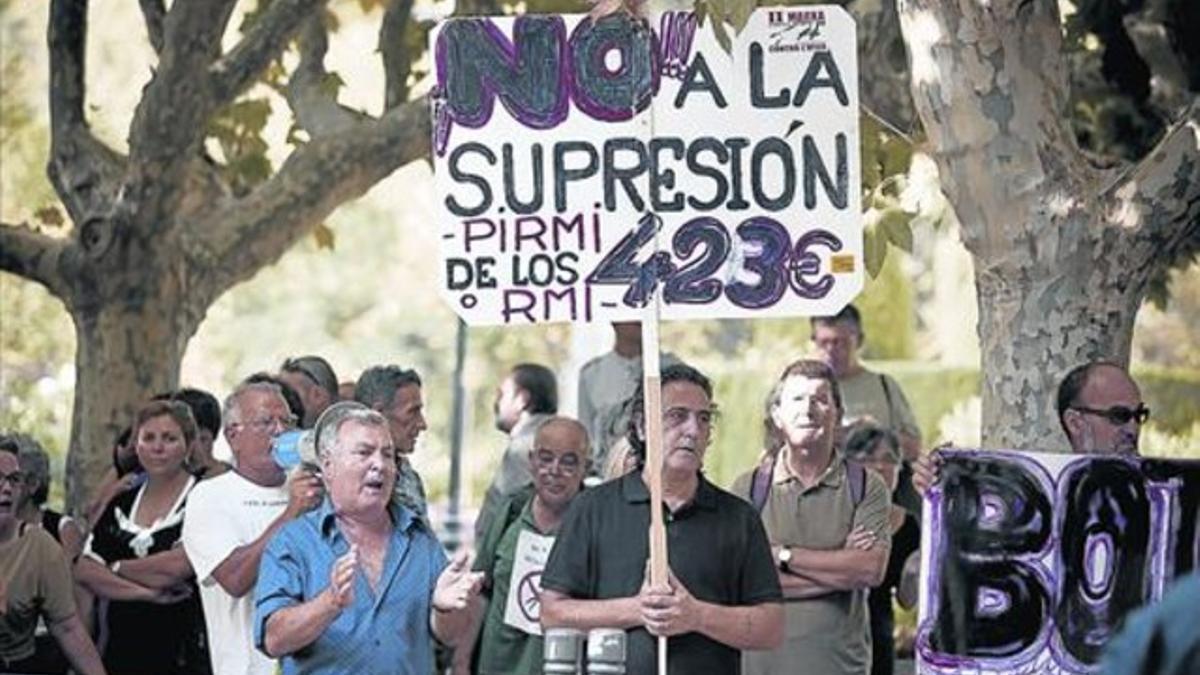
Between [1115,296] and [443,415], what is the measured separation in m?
47.3

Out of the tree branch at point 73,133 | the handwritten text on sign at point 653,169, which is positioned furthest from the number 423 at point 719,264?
the tree branch at point 73,133

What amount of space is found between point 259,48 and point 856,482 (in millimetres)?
5575

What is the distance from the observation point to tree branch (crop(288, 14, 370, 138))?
16859 mm

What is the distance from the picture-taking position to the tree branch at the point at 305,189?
16328 millimetres

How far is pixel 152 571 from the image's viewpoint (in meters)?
11.9

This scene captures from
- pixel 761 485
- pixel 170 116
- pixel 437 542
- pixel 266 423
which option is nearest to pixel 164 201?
pixel 170 116

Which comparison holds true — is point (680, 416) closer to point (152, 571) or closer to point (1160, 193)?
point (1160, 193)

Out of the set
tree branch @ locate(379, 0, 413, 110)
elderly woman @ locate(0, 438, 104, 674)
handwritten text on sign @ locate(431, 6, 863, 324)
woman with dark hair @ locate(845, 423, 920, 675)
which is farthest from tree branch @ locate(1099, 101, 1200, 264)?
tree branch @ locate(379, 0, 413, 110)

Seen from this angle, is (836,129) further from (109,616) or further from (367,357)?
(367,357)

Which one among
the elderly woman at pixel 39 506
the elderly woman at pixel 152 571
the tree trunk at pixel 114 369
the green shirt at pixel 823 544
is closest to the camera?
the green shirt at pixel 823 544

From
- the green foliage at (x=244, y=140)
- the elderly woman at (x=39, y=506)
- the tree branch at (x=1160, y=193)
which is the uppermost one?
the green foliage at (x=244, y=140)

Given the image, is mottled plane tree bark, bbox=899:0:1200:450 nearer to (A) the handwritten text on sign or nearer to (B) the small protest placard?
(A) the handwritten text on sign

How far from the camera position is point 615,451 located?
37.1 ft

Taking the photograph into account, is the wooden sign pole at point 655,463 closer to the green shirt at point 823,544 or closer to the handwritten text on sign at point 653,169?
the handwritten text on sign at point 653,169
